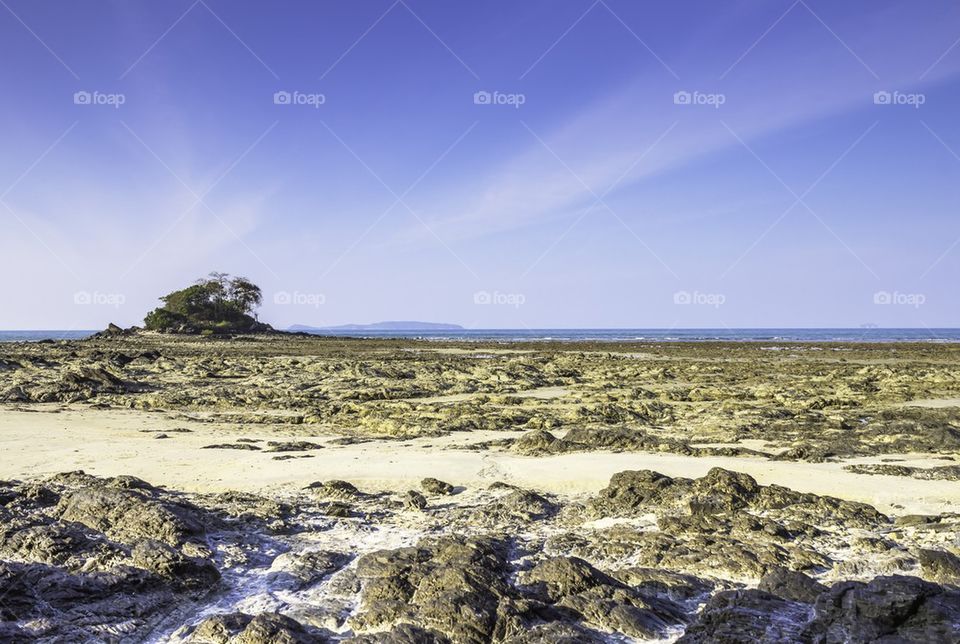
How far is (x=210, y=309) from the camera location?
73562 millimetres

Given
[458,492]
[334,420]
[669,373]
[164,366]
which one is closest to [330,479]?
[458,492]

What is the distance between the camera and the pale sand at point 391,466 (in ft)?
28.8

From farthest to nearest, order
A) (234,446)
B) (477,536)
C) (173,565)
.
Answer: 1. (234,446)
2. (477,536)
3. (173,565)

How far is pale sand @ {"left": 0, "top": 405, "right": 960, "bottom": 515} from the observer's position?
877 centimetres

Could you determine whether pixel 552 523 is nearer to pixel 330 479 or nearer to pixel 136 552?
pixel 330 479

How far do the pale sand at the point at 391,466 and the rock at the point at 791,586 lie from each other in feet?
12.6

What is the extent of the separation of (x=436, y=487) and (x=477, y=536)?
2.36 meters

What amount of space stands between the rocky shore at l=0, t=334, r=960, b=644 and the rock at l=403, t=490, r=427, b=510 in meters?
0.03

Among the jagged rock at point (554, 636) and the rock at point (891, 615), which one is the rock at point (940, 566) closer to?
the rock at point (891, 615)

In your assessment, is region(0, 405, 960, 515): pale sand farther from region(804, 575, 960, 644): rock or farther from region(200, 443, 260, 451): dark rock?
region(804, 575, 960, 644): rock

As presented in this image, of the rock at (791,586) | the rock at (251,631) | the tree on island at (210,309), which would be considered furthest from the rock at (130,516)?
the tree on island at (210,309)

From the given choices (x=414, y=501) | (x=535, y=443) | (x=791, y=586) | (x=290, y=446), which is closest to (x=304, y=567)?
(x=414, y=501)

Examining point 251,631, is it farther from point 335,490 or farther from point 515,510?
point 335,490

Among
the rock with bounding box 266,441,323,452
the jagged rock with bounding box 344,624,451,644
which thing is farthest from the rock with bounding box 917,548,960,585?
the rock with bounding box 266,441,323,452
